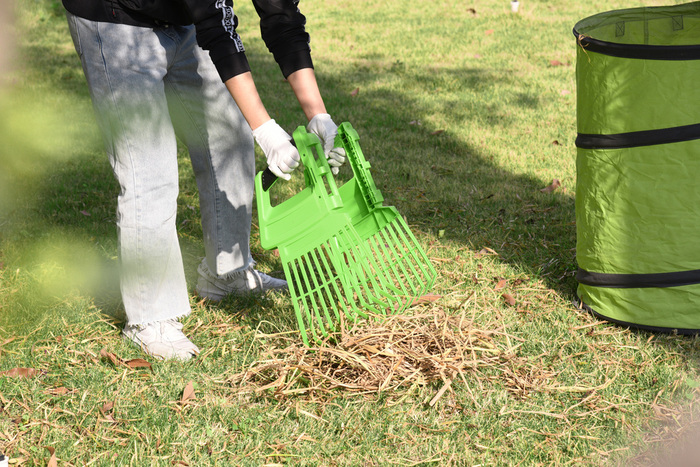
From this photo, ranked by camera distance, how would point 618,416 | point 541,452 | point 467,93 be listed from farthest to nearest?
point 467,93, point 618,416, point 541,452

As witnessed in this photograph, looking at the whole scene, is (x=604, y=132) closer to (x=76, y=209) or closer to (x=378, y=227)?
(x=378, y=227)

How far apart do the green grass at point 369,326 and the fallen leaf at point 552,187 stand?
1.9 inches

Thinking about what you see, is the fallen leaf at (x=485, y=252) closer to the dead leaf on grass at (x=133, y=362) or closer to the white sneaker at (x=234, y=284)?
the white sneaker at (x=234, y=284)

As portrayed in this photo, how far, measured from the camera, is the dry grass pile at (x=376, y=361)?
2305 mm

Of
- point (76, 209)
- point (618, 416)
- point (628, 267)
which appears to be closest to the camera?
point (618, 416)

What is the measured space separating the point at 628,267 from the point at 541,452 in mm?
932

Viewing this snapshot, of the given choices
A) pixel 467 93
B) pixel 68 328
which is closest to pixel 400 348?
pixel 68 328

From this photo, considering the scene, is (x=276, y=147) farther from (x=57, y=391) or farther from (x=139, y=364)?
(x=57, y=391)

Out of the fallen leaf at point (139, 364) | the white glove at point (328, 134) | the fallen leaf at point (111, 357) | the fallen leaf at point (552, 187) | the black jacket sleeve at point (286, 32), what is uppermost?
the black jacket sleeve at point (286, 32)

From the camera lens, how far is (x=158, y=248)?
96.3 inches

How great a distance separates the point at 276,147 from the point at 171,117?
28.3 inches

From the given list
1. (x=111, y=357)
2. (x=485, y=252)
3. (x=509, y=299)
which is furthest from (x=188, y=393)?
(x=485, y=252)

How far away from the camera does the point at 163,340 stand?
2.54 m

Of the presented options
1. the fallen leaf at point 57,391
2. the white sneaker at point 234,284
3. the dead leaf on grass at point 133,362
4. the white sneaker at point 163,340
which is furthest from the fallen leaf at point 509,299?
the fallen leaf at point 57,391
